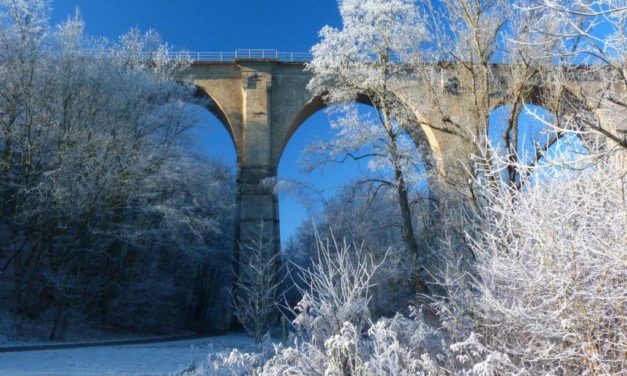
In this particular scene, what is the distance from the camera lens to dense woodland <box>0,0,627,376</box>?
13.3 ft

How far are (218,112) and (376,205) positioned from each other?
1121cm

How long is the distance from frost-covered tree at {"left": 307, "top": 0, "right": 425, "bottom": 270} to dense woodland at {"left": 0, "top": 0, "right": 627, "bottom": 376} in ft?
0.16

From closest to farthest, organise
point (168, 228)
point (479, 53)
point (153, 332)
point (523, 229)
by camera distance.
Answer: point (523, 229), point (479, 53), point (168, 228), point (153, 332)

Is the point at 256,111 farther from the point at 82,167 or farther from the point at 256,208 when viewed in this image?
the point at 82,167

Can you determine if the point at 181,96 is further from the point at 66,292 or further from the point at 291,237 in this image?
the point at 291,237

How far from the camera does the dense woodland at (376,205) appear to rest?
13.3 ft

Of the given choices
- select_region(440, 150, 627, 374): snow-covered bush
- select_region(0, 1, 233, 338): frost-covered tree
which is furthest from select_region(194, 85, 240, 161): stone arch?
select_region(440, 150, 627, 374): snow-covered bush

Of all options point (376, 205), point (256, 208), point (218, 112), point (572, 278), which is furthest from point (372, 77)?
point (218, 112)

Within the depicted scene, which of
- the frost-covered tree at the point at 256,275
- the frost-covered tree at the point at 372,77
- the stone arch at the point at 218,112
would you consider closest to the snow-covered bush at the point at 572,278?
the frost-covered tree at the point at 372,77

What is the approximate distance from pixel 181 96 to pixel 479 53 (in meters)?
14.2

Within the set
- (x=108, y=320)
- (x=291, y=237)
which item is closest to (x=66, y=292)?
(x=108, y=320)

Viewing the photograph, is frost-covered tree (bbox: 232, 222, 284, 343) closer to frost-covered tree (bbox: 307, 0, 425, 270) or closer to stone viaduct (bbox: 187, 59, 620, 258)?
stone viaduct (bbox: 187, 59, 620, 258)

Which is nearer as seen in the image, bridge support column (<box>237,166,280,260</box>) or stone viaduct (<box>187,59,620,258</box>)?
bridge support column (<box>237,166,280,260</box>)

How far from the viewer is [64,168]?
16.2 m
